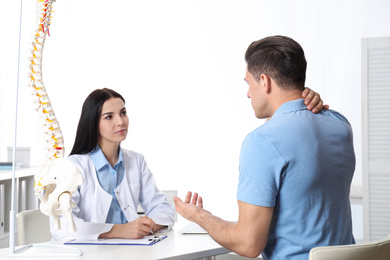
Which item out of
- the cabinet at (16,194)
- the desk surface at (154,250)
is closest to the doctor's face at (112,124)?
the desk surface at (154,250)

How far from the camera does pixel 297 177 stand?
4.28ft

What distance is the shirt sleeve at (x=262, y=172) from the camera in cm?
129

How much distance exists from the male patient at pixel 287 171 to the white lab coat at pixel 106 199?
738 millimetres

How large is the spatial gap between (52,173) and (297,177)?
0.88 meters

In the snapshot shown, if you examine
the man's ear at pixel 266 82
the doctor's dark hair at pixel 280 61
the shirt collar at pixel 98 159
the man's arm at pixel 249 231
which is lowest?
the man's arm at pixel 249 231

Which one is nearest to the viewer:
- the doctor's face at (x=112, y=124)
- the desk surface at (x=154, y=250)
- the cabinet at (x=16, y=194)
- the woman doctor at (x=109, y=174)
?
the desk surface at (x=154, y=250)

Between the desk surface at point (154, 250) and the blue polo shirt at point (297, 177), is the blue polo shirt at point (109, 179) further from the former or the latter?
the blue polo shirt at point (297, 177)

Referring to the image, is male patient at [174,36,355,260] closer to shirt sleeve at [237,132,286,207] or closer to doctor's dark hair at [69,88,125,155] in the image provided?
shirt sleeve at [237,132,286,207]

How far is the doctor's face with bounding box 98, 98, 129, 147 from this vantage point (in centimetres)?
230

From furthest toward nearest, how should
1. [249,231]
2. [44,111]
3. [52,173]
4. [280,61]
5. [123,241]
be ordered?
[44,111]
[123,241]
[52,173]
[280,61]
[249,231]

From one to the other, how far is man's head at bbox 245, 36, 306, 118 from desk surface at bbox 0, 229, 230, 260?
61 cm

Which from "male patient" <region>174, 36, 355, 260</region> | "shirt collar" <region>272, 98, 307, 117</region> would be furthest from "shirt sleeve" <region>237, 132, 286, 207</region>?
"shirt collar" <region>272, 98, 307, 117</region>

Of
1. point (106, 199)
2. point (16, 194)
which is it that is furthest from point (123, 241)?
point (16, 194)

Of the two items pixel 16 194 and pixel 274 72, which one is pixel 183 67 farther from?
pixel 274 72
